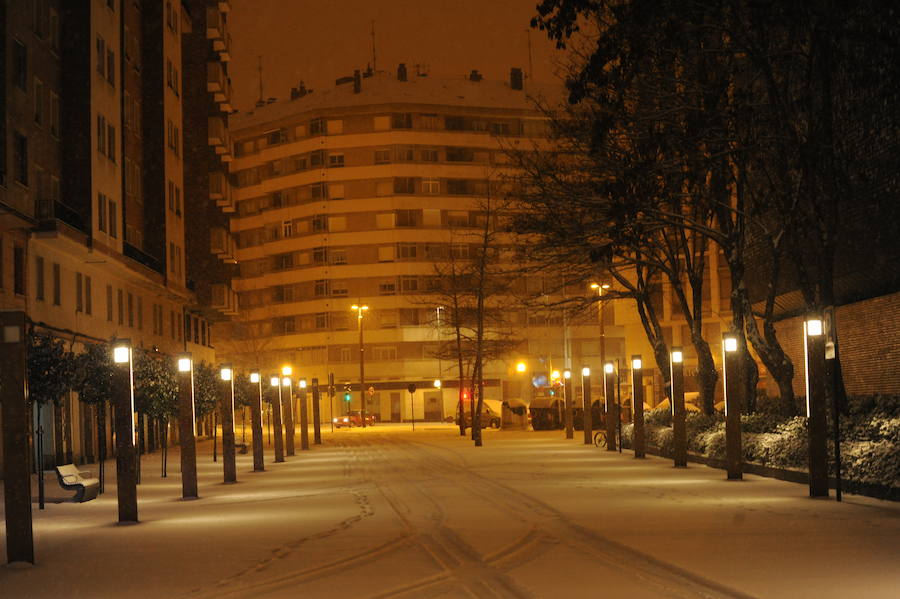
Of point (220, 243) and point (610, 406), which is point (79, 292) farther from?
point (220, 243)


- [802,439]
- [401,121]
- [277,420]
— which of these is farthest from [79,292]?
[401,121]

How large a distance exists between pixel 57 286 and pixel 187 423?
20.5 m

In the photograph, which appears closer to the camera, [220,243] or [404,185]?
[220,243]

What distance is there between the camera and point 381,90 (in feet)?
427

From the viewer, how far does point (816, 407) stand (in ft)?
80.5

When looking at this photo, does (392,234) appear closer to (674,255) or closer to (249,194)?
(249,194)

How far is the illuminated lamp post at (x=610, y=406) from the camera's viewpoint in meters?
48.8

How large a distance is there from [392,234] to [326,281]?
7.55m

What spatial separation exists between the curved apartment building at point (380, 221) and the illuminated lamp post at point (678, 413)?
86.6 meters

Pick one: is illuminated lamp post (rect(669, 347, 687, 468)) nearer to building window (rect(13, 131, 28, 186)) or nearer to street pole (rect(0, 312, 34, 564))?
building window (rect(13, 131, 28, 186))

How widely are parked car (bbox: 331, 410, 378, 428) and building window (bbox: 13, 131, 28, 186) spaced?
2497 inches

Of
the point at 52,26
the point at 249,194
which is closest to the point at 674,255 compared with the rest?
the point at 52,26

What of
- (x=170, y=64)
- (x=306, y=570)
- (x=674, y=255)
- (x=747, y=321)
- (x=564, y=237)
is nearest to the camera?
(x=306, y=570)

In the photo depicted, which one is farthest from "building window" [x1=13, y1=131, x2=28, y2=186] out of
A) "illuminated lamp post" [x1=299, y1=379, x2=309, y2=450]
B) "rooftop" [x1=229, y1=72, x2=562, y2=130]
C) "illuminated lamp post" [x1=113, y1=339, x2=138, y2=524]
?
"rooftop" [x1=229, y1=72, x2=562, y2=130]
